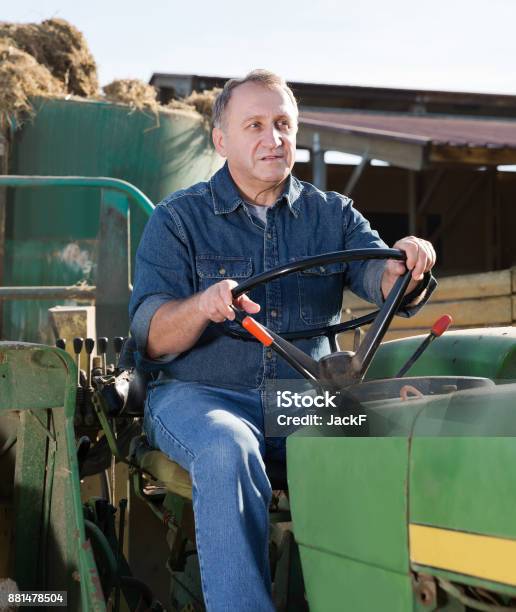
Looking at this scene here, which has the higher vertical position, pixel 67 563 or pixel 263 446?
pixel 263 446

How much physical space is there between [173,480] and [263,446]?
0.69 ft

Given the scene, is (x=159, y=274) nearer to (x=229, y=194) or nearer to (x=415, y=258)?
(x=229, y=194)

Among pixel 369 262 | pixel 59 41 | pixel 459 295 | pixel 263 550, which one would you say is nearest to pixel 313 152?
pixel 59 41

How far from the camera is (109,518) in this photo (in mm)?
2637

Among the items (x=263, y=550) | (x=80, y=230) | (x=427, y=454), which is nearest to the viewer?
(x=427, y=454)

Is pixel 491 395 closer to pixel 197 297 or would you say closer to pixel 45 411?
pixel 197 297

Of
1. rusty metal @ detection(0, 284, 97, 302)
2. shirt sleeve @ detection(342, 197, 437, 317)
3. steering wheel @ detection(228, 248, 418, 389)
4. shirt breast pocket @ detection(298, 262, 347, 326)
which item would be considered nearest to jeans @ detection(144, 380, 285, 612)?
steering wheel @ detection(228, 248, 418, 389)

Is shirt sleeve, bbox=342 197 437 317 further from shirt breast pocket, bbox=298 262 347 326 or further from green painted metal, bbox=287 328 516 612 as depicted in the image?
green painted metal, bbox=287 328 516 612

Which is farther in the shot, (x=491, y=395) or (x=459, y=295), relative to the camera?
(x=459, y=295)

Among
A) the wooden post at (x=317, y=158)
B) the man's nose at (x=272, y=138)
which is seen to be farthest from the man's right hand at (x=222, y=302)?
the wooden post at (x=317, y=158)

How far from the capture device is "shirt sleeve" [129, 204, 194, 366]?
243 centimetres

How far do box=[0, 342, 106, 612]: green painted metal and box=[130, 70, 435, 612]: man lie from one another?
21 centimetres

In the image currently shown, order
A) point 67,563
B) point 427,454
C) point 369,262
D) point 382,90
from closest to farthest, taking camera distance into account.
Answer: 1. point 427,454
2. point 67,563
3. point 369,262
4. point 382,90

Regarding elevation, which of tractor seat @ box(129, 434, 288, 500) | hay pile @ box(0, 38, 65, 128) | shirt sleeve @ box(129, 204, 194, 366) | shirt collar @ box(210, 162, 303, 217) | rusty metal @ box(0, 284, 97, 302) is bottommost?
tractor seat @ box(129, 434, 288, 500)
